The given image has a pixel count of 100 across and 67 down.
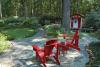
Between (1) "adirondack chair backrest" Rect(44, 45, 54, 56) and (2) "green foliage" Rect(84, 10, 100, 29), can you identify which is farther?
(2) "green foliage" Rect(84, 10, 100, 29)

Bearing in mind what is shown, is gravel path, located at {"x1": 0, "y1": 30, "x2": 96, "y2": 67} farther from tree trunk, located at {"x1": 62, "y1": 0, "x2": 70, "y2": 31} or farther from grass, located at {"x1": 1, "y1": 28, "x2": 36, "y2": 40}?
tree trunk, located at {"x1": 62, "y1": 0, "x2": 70, "y2": 31}

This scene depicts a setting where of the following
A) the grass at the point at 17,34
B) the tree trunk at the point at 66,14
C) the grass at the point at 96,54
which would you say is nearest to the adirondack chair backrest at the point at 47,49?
the grass at the point at 96,54

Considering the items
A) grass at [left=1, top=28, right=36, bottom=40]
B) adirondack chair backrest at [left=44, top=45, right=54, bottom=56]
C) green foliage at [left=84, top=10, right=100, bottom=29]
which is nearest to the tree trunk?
grass at [left=1, top=28, right=36, bottom=40]

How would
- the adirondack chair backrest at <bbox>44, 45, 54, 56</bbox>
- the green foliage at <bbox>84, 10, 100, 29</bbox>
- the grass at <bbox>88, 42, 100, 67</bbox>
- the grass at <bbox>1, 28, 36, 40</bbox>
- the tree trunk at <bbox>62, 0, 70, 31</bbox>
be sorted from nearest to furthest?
1. the adirondack chair backrest at <bbox>44, 45, 54, 56</bbox>
2. the grass at <bbox>88, 42, 100, 67</bbox>
3. the grass at <bbox>1, 28, 36, 40</bbox>
4. the tree trunk at <bbox>62, 0, 70, 31</bbox>
5. the green foliage at <bbox>84, 10, 100, 29</bbox>

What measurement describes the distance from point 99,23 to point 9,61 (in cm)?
991

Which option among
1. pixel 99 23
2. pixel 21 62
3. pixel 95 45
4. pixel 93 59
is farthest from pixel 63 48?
pixel 99 23

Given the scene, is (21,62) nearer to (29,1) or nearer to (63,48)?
(63,48)

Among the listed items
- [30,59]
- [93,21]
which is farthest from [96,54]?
[93,21]

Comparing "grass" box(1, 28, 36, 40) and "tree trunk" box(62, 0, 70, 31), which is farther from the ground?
"tree trunk" box(62, 0, 70, 31)

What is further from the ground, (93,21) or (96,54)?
(93,21)

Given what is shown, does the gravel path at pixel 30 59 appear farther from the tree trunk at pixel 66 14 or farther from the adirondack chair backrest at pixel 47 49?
the tree trunk at pixel 66 14

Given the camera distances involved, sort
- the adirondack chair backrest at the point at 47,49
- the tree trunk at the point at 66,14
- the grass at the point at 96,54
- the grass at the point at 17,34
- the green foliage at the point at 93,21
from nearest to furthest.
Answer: the adirondack chair backrest at the point at 47,49 → the grass at the point at 96,54 → the grass at the point at 17,34 → the tree trunk at the point at 66,14 → the green foliage at the point at 93,21

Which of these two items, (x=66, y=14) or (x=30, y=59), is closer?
(x=30, y=59)

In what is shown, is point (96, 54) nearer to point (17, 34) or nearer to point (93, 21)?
point (17, 34)
